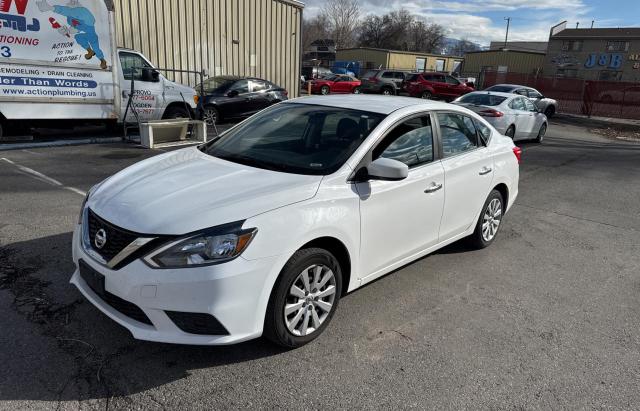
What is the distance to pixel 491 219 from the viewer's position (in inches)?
201

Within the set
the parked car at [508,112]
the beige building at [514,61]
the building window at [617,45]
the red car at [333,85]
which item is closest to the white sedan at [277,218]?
the parked car at [508,112]

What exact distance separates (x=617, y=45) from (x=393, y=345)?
57167 millimetres

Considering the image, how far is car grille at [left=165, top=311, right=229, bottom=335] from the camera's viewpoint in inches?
103

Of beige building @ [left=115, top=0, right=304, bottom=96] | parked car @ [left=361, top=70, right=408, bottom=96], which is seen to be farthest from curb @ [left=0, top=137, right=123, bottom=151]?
parked car @ [left=361, top=70, right=408, bottom=96]

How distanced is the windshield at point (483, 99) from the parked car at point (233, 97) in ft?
20.0

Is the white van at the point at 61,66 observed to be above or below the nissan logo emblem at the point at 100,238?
above

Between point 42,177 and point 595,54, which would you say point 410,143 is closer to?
point 42,177

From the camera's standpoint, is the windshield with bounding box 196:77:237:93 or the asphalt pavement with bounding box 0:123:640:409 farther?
the windshield with bounding box 196:77:237:93

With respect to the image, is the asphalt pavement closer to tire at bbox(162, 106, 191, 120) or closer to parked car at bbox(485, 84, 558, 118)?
tire at bbox(162, 106, 191, 120)

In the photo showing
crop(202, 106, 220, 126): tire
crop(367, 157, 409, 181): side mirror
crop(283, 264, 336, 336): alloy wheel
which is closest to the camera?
crop(283, 264, 336, 336): alloy wheel

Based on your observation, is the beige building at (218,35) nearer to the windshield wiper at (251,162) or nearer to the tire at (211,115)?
the tire at (211,115)

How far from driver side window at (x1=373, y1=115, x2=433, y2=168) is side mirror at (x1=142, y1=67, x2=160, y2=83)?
8.87 m

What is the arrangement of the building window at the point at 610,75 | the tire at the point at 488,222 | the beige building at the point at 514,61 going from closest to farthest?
the tire at the point at 488,222 < the building window at the point at 610,75 < the beige building at the point at 514,61

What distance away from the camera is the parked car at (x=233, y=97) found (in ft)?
45.8
